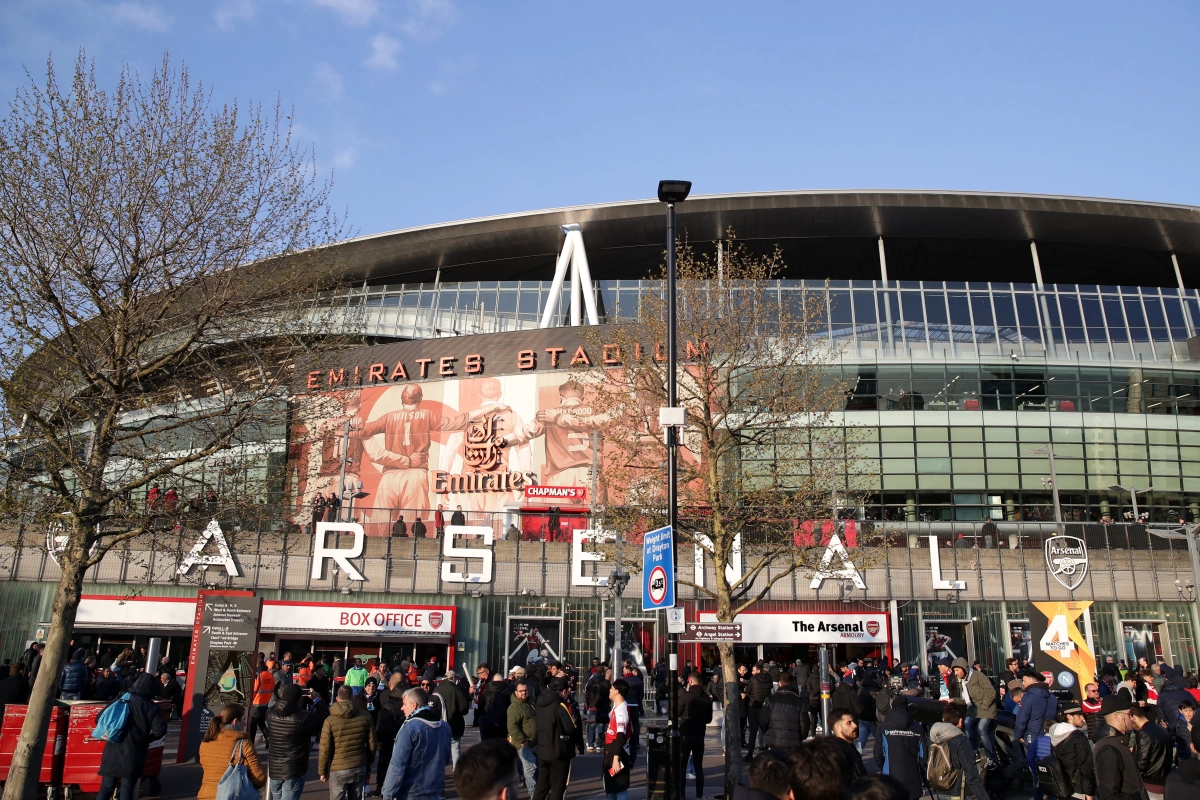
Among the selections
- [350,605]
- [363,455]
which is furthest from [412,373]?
[350,605]

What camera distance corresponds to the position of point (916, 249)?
55156 mm

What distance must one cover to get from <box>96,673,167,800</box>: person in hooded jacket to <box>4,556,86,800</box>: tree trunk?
37.2 inches

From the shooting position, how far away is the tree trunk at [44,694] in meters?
12.1

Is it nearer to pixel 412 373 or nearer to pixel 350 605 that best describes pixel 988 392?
pixel 412 373

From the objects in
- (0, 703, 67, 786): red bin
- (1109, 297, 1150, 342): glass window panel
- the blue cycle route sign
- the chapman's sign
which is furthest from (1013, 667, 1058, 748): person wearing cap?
(1109, 297, 1150, 342): glass window panel

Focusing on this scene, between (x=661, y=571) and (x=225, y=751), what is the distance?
19.4 feet

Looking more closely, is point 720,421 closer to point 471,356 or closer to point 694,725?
point 694,725

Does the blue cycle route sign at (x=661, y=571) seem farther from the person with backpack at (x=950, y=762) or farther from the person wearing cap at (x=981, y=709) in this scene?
the person wearing cap at (x=981, y=709)

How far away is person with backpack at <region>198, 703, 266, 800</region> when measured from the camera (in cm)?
998

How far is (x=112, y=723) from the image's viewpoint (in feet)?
39.0

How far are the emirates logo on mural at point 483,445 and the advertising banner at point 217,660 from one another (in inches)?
1103

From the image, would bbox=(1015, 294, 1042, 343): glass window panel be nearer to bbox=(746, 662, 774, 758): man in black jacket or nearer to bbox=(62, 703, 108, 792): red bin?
bbox=(746, 662, 774, 758): man in black jacket

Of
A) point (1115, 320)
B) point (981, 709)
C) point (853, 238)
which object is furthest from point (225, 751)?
point (1115, 320)

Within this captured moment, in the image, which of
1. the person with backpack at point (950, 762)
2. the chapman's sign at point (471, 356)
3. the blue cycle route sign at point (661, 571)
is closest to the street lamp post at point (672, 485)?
the blue cycle route sign at point (661, 571)
